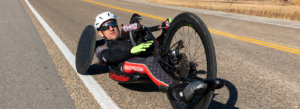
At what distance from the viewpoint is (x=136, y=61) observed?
313 cm

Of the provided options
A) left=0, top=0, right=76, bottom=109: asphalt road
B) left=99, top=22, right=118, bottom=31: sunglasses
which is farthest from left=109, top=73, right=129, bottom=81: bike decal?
left=99, top=22, right=118, bottom=31: sunglasses

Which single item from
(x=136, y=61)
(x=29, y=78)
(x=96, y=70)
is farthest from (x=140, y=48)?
(x=29, y=78)

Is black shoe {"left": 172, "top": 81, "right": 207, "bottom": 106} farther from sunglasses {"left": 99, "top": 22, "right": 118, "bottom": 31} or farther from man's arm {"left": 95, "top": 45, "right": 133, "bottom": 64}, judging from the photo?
sunglasses {"left": 99, "top": 22, "right": 118, "bottom": 31}

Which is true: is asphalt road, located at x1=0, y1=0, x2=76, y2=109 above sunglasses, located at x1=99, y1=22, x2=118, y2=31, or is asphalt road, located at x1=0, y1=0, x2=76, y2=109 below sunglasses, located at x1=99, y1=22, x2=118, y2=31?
below

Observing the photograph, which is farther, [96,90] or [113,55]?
[96,90]

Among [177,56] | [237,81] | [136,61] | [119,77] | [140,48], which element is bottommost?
[237,81]

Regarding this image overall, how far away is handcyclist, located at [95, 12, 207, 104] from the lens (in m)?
2.39

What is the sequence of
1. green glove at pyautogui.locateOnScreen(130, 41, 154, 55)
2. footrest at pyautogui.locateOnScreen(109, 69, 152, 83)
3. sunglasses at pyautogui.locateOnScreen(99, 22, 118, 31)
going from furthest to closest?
sunglasses at pyautogui.locateOnScreen(99, 22, 118, 31)
footrest at pyautogui.locateOnScreen(109, 69, 152, 83)
green glove at pyautogui.locateOnScreen(130, 41, 154, 55)

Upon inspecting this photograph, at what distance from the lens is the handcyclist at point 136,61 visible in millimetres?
2388

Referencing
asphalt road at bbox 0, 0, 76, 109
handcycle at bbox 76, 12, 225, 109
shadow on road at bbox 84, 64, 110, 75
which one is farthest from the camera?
shadow on road at bbox 84, 64, 110, 75

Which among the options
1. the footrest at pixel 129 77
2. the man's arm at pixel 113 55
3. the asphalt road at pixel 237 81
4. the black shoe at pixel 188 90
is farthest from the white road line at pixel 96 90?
the black shoe at pixel 188 90

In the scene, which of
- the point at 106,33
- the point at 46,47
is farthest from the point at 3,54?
the point at 106,33

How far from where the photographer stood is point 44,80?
4.03 metres

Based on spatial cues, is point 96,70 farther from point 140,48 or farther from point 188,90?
point 188,90
